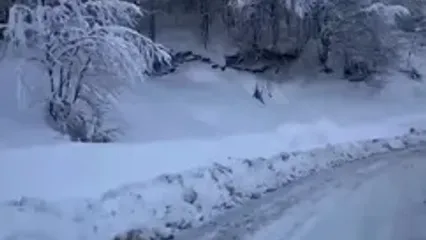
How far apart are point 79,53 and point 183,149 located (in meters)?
2.73

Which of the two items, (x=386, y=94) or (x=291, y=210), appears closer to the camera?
(x=291, y=210)

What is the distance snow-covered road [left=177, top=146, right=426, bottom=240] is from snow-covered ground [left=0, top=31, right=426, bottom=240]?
0.54 metres

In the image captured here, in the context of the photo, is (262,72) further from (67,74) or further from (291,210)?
(291,210)

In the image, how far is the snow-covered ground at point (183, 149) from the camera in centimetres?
895

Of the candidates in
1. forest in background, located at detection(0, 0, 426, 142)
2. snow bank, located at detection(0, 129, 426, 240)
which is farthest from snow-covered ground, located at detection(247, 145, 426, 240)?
forest in background, located at detection(0, 0, 426, 142)

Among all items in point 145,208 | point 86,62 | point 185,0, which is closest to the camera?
point 145,208

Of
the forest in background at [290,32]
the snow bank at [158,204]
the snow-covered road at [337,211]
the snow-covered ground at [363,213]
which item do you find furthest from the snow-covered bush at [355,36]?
the snow-covered ground at [363,213]

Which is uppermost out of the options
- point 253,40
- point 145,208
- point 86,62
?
point 86,62

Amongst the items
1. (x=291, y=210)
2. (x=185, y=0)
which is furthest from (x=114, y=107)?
(x=185, y=0)

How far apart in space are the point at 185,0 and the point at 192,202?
16601 millimetres

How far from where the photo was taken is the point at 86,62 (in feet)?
42.6

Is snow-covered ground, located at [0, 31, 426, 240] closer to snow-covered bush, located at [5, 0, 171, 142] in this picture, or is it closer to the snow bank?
the snow bank

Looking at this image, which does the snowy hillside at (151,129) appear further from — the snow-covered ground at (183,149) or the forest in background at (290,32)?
the forest in background at (290,32)

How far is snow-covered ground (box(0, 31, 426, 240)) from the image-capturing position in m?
8.95
